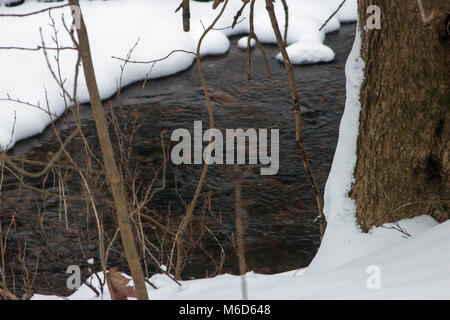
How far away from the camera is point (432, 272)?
203cm

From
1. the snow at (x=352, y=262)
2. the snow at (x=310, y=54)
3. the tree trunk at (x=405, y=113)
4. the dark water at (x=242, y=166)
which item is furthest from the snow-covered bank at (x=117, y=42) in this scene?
the tree trunk at (x=405, y=113)

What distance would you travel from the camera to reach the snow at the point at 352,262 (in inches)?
77.9

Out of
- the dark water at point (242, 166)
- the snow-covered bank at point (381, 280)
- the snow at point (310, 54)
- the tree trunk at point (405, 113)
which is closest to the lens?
the snow-covered bank at point (381, 280)

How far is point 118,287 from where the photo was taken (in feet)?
7.77

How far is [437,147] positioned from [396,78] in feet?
1.28

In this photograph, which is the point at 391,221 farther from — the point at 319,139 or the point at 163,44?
the point at 163,44

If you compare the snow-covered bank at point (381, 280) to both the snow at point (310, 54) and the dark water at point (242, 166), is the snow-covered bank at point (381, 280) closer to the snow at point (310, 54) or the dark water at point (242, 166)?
Answer: the dark water at point (242, 166)

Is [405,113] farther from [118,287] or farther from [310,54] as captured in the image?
[310,54]

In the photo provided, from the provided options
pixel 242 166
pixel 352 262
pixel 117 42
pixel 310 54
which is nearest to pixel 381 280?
pixel 352 262

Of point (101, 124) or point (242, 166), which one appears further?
point (242, 166)

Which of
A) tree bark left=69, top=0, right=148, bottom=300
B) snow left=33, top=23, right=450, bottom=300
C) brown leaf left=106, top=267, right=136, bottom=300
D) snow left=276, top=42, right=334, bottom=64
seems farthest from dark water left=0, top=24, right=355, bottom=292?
tree bark left=69, top=0, right=148, bottom=300

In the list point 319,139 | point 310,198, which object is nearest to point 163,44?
point 319,139

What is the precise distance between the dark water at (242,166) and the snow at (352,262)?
755 millimetres

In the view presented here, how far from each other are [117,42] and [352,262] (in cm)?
589
